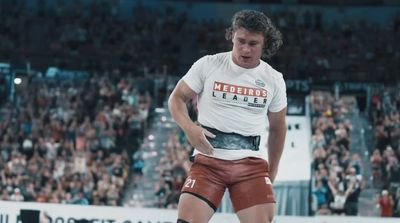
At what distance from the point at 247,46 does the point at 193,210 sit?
1212 millimetres

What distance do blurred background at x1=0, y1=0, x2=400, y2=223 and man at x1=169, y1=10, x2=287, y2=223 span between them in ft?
30.3

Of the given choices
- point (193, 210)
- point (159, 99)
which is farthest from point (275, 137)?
point (159, 99)

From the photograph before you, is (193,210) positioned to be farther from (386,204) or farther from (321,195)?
(386,204)

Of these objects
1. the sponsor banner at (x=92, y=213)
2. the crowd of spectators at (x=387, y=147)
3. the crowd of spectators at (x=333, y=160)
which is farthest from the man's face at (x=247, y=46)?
the crowd of spectators at (x=387, y=147)

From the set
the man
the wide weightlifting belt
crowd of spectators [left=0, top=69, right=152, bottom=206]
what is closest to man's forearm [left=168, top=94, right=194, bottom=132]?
the man

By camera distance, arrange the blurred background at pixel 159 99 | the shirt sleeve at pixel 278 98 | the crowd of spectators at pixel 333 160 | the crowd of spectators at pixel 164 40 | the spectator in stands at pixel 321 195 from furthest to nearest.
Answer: the crowd of spectators at pixel 164 40 → the blurred background at pixel 159 99 → the crowd of spectators at pixel 333 160 → the spectator in stands at pixel 321 195 → the shirt sleeve at pixel 278 98

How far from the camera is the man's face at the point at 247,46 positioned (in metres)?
6.38

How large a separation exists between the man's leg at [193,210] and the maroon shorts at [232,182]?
4cm

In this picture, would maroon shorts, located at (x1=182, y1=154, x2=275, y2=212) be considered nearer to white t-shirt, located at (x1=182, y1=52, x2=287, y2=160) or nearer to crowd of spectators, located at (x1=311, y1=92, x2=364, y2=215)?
white t-shirt, located at (x1=182, y1=52, x2=287, y2=160)

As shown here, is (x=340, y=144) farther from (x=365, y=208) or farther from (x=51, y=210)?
(x=51, y=210)

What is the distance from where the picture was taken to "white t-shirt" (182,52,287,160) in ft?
21.4

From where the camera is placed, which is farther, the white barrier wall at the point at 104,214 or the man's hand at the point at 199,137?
the white barrier wall at the point at 104,214

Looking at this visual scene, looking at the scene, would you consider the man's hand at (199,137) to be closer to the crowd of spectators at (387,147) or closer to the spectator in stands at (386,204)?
the crowd of spectators at (387,147)

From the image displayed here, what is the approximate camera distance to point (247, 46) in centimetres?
642
